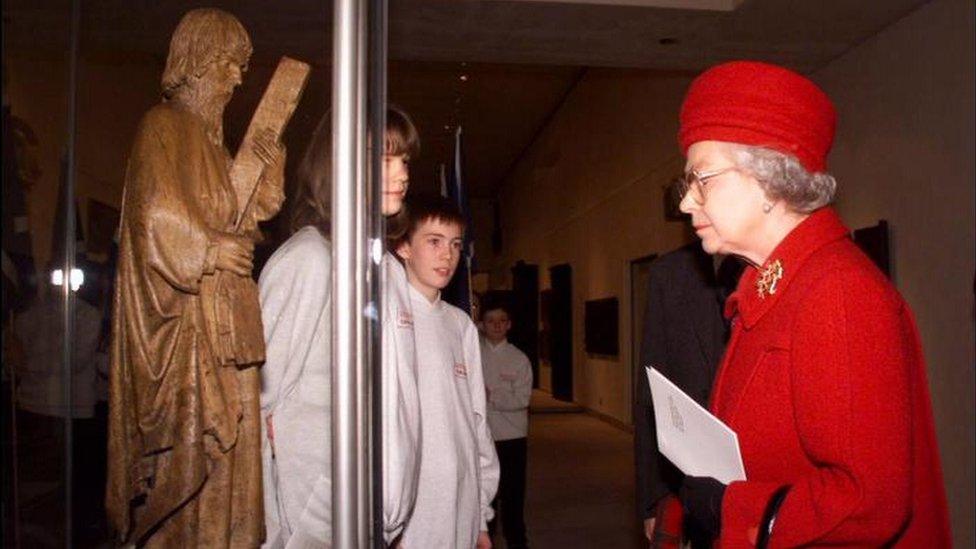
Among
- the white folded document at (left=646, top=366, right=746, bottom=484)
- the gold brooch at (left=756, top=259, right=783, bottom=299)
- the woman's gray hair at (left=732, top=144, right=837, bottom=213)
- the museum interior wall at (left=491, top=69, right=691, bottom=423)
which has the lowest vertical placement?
the white folded document at (left=646, top=366, right=746, bottom=484)

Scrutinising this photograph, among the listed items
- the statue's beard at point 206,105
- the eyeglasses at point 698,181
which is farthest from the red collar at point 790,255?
the statue's beard at point 206,105

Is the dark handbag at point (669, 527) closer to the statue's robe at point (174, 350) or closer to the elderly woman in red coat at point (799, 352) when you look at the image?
the elderly woman in red coat at point (799, 352)

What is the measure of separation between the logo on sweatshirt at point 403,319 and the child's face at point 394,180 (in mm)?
304

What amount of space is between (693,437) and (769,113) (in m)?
0.58

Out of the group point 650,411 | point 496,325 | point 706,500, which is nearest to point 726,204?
point 706,500

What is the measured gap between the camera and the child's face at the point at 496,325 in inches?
244

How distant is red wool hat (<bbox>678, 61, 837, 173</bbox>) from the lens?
159 centimetres

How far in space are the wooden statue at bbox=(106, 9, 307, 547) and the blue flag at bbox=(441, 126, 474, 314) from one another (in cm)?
205

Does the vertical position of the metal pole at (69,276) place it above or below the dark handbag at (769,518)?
above

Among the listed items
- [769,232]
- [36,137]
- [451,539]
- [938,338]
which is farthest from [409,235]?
[938,338]

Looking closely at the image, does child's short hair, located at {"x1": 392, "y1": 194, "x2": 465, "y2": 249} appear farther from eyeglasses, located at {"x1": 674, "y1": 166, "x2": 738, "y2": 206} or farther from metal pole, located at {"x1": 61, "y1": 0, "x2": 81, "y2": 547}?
metal pole, located at {"x1": 61, "y1": 0, "x2": 81, "y2": 547}

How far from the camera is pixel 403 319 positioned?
1.94 metres

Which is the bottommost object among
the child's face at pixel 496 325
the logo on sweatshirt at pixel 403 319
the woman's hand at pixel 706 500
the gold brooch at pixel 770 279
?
the woman's hand at pixel 706 500

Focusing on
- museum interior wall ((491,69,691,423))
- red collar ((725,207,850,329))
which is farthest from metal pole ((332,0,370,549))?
museum interior wall ((491,69,691,423))
